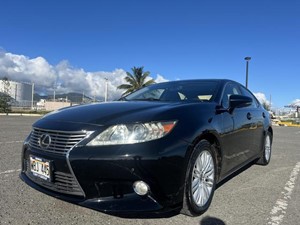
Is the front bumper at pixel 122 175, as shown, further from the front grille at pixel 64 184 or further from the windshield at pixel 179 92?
the windshield at pixel 179 92

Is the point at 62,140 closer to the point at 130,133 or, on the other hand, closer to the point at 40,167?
the point at 40,167

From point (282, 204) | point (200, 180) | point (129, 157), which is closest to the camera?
point (129, 157)

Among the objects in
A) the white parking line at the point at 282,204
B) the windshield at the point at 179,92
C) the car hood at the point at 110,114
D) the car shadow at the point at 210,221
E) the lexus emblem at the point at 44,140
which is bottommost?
the car shadow at the point at 210,221

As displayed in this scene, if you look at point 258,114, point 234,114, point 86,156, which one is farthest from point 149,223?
point 258,114

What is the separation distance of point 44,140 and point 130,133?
870mm

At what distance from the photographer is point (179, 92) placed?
176 inches

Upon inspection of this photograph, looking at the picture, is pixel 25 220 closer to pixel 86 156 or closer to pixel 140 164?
pixel 86 156

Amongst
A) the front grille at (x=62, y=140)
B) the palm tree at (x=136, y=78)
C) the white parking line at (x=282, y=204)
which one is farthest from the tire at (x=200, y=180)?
the palm tree at (x=136, y=78)

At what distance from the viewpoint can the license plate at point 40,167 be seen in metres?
2.96

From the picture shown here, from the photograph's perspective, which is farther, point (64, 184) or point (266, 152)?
point (266, 152)

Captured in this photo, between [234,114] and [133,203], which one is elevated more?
[234,114]

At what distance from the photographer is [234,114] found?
165 inches

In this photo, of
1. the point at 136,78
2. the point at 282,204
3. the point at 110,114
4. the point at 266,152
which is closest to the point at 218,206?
the point at 282,204

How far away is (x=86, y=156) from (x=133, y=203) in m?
0.55
